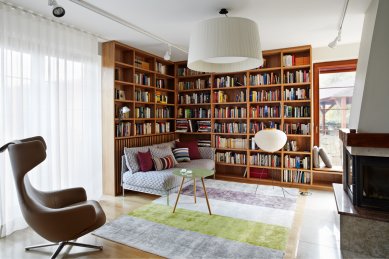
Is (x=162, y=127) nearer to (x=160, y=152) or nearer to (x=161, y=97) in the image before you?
(x=161, y=97)

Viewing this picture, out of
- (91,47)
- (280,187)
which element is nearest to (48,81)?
(91,47)

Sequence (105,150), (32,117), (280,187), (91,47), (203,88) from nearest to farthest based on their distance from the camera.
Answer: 1. (32,117)
2. (91,47)
3. (105,150)
4. (280,187)
5. (203,88)

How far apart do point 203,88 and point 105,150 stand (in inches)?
101

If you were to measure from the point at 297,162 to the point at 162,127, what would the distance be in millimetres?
2908

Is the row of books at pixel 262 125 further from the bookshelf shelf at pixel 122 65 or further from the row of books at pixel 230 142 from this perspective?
the bookshelf shelf at pixel 122 65

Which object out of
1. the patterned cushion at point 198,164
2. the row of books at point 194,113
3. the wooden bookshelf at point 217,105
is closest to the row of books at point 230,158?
the wooden bookshelf at point 217,105

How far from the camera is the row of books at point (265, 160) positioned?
4.99 m

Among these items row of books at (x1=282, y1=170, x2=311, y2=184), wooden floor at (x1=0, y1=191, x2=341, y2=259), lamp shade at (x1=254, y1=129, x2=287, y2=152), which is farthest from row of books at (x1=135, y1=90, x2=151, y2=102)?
row of books at (x1=282, y1=170, x2=311, y2=184)

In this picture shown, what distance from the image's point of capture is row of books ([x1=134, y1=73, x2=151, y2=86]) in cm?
482

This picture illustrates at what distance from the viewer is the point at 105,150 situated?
171 inches

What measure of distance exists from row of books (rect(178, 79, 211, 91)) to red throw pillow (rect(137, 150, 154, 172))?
223 cm

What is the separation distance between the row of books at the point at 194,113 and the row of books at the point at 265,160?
1.38 metres

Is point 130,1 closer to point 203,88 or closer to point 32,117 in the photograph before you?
point 32,117

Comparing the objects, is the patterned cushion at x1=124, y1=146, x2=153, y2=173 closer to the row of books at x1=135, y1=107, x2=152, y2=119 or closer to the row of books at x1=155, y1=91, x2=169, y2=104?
the row of books at x1=135, y1=107, x2=152, y2=119
